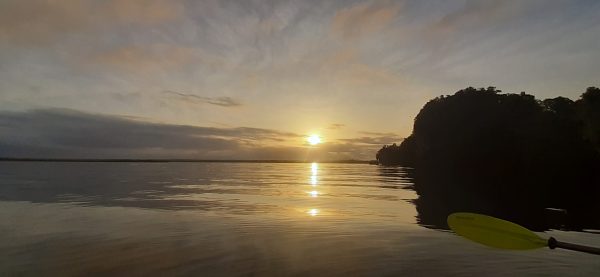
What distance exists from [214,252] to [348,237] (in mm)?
6209

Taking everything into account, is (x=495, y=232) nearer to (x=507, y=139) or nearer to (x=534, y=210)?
(x=534, y=210)

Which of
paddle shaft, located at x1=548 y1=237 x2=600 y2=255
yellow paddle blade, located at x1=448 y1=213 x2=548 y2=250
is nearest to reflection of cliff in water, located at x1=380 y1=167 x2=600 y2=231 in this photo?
yellow paddle blade, located at x1=448 y1=213 x2=548 y2=250

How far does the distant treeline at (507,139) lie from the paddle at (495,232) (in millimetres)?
44263

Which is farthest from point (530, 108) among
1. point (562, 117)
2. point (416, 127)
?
point (416, 127)

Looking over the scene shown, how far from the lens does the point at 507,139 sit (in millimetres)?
81000

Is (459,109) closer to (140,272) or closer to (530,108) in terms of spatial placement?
(530,108)

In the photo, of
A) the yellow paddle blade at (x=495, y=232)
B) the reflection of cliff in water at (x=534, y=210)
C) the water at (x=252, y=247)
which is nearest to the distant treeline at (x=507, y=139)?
the reflection of cliff in water at (x=534, y=210)

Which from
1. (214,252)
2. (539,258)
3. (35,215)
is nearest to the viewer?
(539,258)

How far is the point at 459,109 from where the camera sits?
95562 mm

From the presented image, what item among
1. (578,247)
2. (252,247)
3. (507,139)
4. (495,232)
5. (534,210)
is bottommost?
(252,247)

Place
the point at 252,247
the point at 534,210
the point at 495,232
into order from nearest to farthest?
1. the point at 495,232
2. the point at 252,247
3. the point at 534,210

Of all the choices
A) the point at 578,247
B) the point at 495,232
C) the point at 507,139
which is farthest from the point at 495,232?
the point at 507,139

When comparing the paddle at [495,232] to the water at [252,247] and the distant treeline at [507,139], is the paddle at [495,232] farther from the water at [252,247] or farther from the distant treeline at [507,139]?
the distant treeline at [507,139]

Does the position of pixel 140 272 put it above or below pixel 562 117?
below
